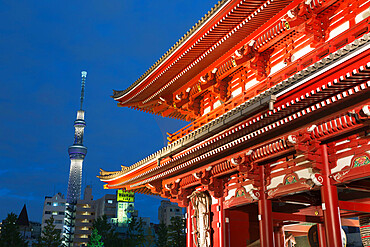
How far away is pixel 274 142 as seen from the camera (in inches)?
433

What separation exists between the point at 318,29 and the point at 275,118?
12.0 ft

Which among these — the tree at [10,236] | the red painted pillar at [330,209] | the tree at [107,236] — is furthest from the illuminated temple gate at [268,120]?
the tree at [10,236]

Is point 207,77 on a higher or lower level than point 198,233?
higher

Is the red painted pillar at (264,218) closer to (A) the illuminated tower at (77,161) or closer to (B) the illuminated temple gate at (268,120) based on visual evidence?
(B) the illuminated temple gate at (268,120)

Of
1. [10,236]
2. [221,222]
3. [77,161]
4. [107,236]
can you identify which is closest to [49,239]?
[10,236]

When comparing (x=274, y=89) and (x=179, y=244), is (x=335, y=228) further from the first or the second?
(x=179, y=244)

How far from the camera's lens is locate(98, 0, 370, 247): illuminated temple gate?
9.10 meters

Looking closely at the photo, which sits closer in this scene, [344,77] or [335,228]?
[344,77]

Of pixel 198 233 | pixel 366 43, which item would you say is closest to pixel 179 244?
pixel 198 233

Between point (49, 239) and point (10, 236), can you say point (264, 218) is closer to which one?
point (10, 236)

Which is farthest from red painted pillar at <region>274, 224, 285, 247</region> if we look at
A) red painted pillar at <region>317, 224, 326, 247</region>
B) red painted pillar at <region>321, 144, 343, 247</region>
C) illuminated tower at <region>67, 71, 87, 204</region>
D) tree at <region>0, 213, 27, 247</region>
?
illuminated tower at <region>67, 71, 87, 204</region>

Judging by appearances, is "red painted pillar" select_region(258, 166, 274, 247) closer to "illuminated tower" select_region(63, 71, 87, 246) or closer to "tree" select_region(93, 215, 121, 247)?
"tree" select_region(93, 215, 121, 247)

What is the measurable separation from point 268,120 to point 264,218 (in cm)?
374

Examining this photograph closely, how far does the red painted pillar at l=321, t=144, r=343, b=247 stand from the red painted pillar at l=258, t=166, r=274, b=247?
2380 millimetres
